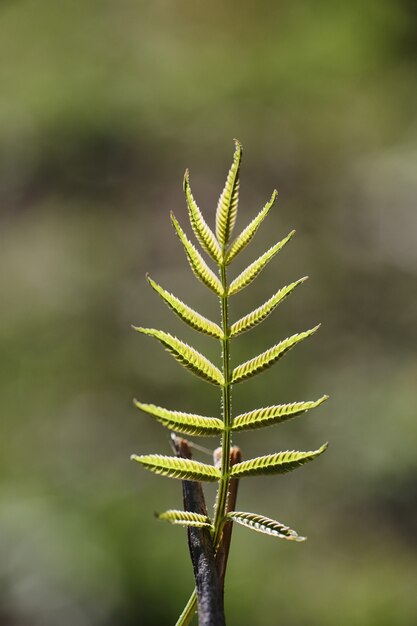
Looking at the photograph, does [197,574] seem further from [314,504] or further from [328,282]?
[328,282]

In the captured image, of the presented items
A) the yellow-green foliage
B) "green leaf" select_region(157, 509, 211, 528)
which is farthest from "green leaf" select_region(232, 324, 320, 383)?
"green leaf" select_region(157, 509, 211, 528)

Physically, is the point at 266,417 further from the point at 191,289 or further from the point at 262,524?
the point at 191,289

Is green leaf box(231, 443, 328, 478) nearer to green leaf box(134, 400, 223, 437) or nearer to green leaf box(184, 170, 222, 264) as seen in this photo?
green leaf box(134, 400, 223, 437)

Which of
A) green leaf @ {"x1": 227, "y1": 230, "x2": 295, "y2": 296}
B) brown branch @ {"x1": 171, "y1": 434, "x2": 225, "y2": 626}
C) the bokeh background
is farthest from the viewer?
the bokeh background

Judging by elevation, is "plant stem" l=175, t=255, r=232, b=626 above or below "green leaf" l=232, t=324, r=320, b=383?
below

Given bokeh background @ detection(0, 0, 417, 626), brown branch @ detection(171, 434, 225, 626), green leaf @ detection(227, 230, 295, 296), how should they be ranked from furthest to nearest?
bokeh background @ detection(0, 0, 417, 626) → green leaf @ detection(227, 230, 295, 296) → brown branch @ detection(171, 434, 225, 626)

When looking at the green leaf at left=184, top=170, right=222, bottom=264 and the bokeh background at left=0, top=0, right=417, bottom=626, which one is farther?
the bokeh background at left=0, top=0, right=417, bottom=626
